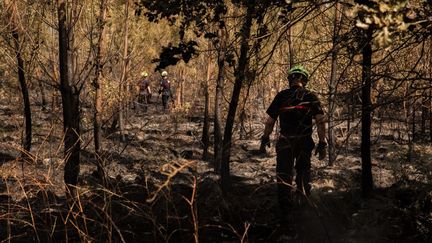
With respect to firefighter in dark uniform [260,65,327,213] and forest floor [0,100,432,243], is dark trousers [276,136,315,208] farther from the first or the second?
forest floor [0,100,432,243]

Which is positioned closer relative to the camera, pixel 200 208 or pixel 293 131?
pixel 293 131

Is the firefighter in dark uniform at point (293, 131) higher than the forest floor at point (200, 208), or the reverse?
the firefighter in dark uniform at point (293, 131)

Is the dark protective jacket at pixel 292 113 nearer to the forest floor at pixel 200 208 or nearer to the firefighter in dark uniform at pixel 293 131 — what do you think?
the firefighter in dark uniform at pixel 293 131

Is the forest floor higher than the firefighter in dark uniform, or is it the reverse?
the firefighter in dark uniform

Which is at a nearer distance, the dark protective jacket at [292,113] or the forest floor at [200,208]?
the forest floor at [200,208]

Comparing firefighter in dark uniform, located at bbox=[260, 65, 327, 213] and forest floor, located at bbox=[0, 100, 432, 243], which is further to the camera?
firefighter in dark uniform, located at bbox=[260, 65, 327, 213]

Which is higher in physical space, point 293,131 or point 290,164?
point 293,131

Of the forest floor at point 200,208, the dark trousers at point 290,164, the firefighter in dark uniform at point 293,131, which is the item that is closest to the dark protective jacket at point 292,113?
the firefighter in dark uniform at point 293,131

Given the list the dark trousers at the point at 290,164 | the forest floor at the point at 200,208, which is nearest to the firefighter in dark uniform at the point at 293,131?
the dark trousers at the point at 290,164

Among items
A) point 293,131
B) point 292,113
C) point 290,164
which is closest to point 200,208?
point 290,164

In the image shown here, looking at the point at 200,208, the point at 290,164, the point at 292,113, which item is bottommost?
the point at 200,208

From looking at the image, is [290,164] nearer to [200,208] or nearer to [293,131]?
[293,131]

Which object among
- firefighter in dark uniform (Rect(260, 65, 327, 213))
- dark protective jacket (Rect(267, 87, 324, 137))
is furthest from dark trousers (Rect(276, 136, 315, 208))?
dark protective jacket (Rect(267, 87, 324, 137))

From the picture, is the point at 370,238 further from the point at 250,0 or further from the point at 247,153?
the point at 247,153
